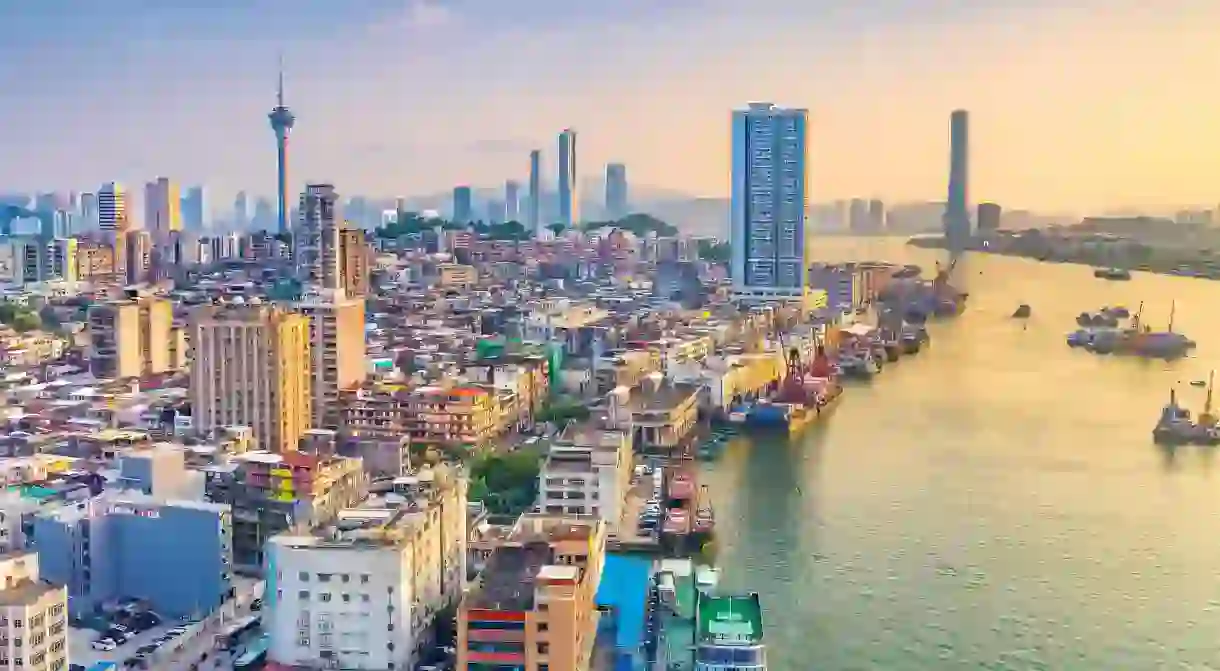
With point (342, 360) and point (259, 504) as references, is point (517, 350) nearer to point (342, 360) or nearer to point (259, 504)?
point (342, 360)

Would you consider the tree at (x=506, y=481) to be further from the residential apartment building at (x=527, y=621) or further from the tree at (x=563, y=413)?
the residential apartment building at (x=527, y=621)

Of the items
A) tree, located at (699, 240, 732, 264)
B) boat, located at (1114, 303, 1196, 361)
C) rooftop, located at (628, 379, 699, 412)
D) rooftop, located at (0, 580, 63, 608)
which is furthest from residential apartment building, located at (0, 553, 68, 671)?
tree, located at (699, 240, 732, 264)

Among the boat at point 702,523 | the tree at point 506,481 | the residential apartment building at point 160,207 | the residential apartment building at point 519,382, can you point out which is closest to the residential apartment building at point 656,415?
the residential apartment building at point 519,382

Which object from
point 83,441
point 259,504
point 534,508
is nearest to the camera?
point 259,504

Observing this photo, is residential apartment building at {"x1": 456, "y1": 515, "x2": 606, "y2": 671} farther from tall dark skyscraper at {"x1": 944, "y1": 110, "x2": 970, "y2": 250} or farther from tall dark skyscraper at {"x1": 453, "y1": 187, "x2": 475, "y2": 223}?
tall dark skyscraper at {"x1": 453, "y1": 187, "x2": 475, "y2": 223}

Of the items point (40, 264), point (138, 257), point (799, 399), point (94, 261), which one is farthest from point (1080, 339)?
point (40, 264)

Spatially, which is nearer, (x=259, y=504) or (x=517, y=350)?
(x=259, y=504)

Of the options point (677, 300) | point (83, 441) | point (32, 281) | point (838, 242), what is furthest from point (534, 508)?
point (838, 242)

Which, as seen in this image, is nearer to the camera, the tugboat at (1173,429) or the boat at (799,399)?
the tugboat at (1173,429)
